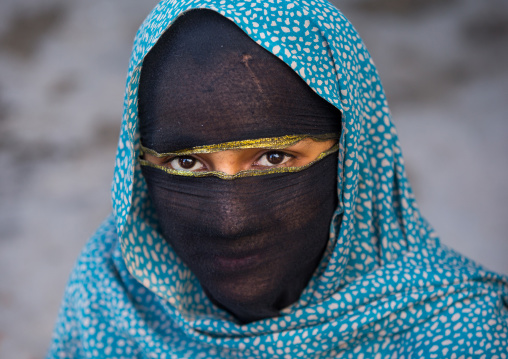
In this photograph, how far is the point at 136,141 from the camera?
1.74m

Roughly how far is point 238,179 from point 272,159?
5.1 inches

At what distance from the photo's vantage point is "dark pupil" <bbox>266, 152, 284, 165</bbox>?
1.57 meters

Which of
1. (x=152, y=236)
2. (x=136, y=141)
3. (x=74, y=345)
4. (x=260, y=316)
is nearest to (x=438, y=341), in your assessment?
(x=260, y=316)

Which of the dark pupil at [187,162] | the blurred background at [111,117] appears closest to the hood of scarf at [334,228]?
the dark pupil at [187,162]

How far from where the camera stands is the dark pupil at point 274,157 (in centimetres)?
157

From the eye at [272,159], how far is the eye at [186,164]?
18 centimetres

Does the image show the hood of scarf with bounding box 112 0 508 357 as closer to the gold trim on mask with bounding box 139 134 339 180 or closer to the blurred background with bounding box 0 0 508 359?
the gold trim on mask with bounding box 139 134 339 180

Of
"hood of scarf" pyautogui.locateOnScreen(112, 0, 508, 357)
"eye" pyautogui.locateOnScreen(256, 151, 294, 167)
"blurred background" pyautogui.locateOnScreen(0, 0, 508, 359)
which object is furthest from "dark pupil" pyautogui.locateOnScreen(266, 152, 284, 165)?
"blurred background" pyautogui.locateOnScreen(0, 0, 508, 359)

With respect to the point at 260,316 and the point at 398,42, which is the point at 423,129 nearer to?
the point at 398,42

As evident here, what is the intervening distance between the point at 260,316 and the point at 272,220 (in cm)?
37

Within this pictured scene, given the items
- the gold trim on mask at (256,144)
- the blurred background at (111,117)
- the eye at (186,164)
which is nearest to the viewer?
the gold trim on mask at (256,144)

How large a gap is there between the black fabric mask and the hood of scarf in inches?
2.0

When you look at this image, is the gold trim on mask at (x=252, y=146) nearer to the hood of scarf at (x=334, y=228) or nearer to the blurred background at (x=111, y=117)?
the hood of scarf at (x=334, y=228)

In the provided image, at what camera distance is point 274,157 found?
5.16ft
